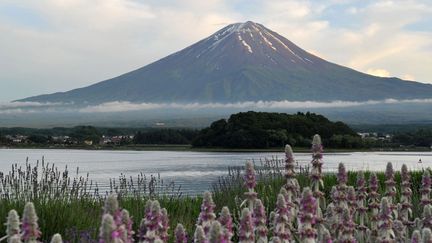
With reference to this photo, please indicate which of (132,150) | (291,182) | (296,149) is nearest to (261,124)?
(296,149)

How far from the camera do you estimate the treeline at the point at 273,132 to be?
89.9m

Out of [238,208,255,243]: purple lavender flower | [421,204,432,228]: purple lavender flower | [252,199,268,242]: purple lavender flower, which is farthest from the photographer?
[421,204,432,228]: purple lavender flower

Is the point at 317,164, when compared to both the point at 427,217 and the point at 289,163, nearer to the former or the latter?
the point at 289,163

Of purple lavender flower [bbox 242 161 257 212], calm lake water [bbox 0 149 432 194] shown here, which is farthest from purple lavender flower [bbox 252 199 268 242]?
calm lake water [bbox 0 149 432 194]

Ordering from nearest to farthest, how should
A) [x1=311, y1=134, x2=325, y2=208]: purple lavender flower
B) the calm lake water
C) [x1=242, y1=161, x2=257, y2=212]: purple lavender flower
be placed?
[x1=242, y1=161, x2=257, y2=212]: purple lavender flower, [x1=311, y1=134, x2=325, y2=208]: purple lavender flower, the calm lake water

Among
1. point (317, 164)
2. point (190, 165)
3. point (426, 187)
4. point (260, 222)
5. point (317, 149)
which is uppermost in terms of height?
point (317, 149)

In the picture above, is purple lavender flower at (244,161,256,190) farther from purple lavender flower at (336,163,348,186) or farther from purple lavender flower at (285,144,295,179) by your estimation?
purple lavender flower at (336,163,348,186)

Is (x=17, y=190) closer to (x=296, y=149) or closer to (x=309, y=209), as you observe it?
(x=309, y=209)

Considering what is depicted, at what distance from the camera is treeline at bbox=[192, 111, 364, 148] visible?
295ft

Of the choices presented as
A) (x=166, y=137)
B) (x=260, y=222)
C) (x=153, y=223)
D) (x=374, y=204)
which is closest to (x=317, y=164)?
(x=374, y=204)

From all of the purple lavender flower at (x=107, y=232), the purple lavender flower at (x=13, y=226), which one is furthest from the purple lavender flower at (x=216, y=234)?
the purple lavender flower at (x=13, y=226)

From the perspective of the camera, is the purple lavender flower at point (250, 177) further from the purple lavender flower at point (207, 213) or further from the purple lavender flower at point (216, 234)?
the purple lavender flower at point (216, 234)

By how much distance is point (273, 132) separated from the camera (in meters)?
91.1

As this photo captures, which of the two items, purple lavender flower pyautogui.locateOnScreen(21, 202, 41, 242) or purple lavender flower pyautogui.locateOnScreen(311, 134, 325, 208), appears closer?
purple lavender flower pyautogui.locateOnScreen(21, 202, 41, 242)
